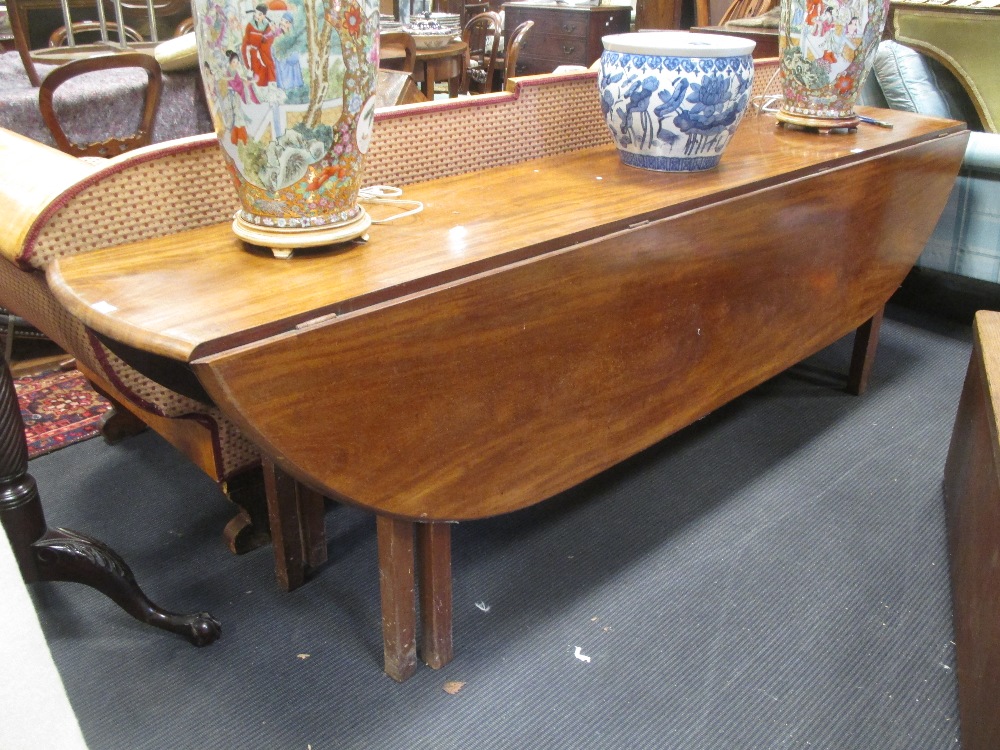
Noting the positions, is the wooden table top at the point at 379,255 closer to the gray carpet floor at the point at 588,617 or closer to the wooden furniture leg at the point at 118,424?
the gray carpet floor at the point at 588,617

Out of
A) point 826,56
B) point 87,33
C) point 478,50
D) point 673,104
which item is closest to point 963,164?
point 826,56

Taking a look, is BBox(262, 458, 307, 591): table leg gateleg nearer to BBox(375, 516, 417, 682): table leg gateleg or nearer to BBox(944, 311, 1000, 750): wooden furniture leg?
BBox(375, 516, 417, 682): table leg gateleg

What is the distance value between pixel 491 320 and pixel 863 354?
1.32 metres

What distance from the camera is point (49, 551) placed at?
3.79 ft

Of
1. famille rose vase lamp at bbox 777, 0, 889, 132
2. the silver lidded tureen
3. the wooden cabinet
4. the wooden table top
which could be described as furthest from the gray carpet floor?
the wooden cabinet

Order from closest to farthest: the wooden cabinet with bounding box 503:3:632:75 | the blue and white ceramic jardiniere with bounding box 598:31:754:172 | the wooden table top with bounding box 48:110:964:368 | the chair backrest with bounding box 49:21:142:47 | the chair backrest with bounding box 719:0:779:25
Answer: the wooden table top with bounding box 48:110:964:368 → the blue and white ceramic jardiniere with bounding box 598:31:754:172 → the chair backrest with bounding box 49:21:142:47 → the chair backrest with bounding box 719:0:779:25 → the wooden cabinet with bounding box 503:3:632:75

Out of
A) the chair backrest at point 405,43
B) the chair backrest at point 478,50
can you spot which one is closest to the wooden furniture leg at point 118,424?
the chair backrest at point 405,43

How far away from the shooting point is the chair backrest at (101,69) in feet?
6.66

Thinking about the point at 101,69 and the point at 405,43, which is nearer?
the point at 101,69

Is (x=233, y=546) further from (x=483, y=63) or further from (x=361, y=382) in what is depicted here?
(x=483, y=63)

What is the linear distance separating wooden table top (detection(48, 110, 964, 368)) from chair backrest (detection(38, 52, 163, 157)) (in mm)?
1243

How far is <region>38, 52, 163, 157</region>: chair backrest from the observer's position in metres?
2.03

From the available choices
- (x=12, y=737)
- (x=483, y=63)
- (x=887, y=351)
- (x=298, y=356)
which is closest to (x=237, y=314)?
(x=298, y=356)

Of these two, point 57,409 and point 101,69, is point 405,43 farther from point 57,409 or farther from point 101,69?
point 57,409
